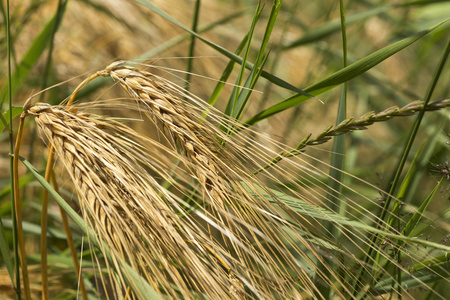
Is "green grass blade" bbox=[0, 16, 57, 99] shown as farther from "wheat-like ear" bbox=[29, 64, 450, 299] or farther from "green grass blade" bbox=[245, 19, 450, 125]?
"green grass blade" bbox=[245, 19, 450, 125]

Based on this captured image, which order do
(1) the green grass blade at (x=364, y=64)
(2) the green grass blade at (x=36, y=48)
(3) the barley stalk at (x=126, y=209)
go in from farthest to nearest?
(2) the green grass blade at (x=36, y=48) → (1) the green grass blade at (x=364, y=64) → (3) the barley stalk at (x=126, y=209)

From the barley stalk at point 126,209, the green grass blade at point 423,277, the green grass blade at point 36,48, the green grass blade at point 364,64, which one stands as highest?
the green grass blade at point 364,64

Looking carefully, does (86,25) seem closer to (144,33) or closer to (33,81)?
(144,33)

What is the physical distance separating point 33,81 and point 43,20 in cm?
37

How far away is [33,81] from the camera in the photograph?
1.22 m

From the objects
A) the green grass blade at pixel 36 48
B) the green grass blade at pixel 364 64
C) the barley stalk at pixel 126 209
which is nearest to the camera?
the barley stalk at pixel 126 209

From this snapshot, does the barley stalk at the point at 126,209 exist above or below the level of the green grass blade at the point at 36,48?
below

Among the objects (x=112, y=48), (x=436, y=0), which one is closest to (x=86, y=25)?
(x=112, y=48)

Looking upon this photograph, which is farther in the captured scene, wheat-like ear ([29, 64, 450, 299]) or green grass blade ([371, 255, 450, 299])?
green grass blade ([371, 255, 450, 299])

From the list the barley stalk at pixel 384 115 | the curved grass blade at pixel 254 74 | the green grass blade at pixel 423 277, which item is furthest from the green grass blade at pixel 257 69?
the green grass blade at pixel 423 277

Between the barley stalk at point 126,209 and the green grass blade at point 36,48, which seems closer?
the barley stalk at point 126,209

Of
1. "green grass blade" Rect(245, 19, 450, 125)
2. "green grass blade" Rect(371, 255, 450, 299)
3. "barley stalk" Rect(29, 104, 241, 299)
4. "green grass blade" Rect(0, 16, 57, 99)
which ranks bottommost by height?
"green grass blade" Rect(371, 255, 450, 299)

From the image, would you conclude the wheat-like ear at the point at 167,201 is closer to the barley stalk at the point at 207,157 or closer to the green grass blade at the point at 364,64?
the barley stalk at the point at 207,157

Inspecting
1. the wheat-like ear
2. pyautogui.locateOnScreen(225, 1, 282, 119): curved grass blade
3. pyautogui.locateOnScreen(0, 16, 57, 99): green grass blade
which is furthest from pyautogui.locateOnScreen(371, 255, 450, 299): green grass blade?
pyautogui.locateOnScreen(0, 16, 57, 99): green grass blade
